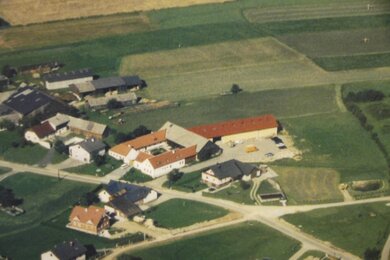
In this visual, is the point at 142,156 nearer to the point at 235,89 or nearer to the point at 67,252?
the point at 67,252

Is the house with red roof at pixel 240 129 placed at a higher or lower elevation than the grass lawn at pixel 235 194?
higher

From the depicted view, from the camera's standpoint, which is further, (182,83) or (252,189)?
(182,83)

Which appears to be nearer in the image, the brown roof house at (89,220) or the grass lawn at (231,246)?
the grass lawn at (231,246)

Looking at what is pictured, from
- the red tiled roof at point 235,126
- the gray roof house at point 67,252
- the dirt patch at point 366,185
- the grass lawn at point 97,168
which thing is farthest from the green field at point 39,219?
the dirt patch at point 366,185

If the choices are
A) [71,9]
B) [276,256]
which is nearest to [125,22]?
[71,9]

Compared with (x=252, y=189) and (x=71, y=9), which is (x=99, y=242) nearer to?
(x=252, y=189)

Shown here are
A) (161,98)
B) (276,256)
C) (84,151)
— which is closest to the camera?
(276,256)

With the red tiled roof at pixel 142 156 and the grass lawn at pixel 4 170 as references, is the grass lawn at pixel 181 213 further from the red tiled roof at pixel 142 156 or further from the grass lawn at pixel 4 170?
the grass lawn at pixel 4 170
